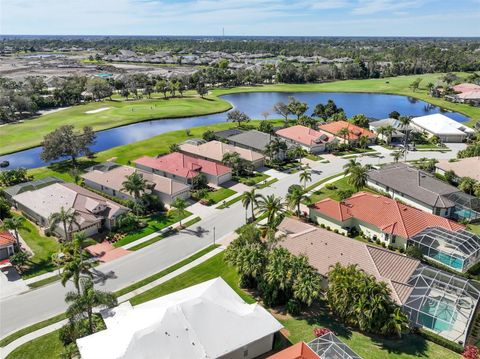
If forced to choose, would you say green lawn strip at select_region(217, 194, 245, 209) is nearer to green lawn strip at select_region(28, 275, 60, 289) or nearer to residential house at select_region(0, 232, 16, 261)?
green lawn strip at select_region(28, 275, 60, 289)

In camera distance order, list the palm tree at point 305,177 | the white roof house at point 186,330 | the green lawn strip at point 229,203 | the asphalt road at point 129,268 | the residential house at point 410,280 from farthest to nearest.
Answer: the palm tree at point 305,177 < the green lawn strip at point 229,203 < the asphalt road at point 129,268 < the residential house at point 410,280 < the white roof house at point 186,330

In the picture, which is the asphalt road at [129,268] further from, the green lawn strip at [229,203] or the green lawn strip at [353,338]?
the green lawn strip at [353,338]

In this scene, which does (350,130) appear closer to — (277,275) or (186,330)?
(277,275)

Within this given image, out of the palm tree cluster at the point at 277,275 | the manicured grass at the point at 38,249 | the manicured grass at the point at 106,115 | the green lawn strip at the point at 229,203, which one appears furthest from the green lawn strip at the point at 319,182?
the manicured grass at the point at 106,115

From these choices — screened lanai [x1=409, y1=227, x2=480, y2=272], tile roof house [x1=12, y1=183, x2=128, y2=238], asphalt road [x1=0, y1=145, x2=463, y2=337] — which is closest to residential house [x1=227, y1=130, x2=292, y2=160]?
asphalt road [x1=0, y1=145, x2=463, y2=337]

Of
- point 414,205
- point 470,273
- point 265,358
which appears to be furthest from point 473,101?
point 265,358

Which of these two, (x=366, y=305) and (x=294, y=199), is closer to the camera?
(x=366, y=305)

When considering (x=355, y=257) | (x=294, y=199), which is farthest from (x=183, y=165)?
(x=355, y=257)
